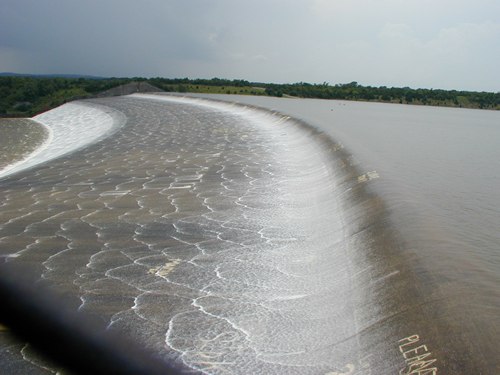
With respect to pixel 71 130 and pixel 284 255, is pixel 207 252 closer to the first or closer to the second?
pixel 284 255

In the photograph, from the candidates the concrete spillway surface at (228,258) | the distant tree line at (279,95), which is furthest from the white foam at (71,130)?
the distant tree line at (279,95)

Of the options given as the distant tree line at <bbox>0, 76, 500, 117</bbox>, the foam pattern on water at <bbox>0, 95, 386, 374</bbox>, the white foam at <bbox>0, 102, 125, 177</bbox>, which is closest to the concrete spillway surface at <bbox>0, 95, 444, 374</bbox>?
the foam pattern on water at <bbox>0, 95, 386, 374</bbox>

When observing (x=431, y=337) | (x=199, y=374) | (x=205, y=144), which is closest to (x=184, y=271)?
(x=199, y=374)

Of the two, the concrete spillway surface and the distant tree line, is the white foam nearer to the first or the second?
the concrete spillway surface

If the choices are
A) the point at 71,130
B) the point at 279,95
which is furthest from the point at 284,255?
the point at 279,95

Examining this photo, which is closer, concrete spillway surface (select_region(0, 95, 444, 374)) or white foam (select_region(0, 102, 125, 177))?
concrete spillway surface (select_region(0, 95, 444, 374))

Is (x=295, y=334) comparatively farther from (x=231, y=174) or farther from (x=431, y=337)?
(x=231, y=174)
